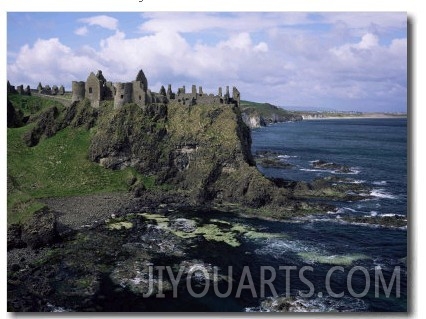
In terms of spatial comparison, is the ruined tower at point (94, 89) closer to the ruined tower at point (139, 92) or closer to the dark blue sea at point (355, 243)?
the ruined tower at point (139, 92)

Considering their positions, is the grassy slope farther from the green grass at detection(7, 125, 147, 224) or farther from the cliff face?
the cliff face

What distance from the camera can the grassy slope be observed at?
2539 inches

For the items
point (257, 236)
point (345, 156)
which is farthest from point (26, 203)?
point (345, 156)

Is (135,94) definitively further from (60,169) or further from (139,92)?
(60,169)

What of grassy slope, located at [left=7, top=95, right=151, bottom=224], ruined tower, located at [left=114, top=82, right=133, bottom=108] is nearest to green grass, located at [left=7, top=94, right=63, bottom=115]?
grassy slope, located at [left=7, top=95, right=151, bottom=224]

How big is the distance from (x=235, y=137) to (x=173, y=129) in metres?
11.2

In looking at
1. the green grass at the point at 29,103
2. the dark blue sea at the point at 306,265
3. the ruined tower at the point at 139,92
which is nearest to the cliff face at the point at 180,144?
the ruined tower at the point at 139,92

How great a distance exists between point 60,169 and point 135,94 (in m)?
18.0

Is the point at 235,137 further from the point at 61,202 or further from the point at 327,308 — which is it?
the point at 327,308

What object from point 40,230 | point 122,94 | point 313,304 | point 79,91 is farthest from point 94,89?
point 313,304

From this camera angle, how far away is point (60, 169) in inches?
2694

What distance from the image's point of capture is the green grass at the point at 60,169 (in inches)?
2542

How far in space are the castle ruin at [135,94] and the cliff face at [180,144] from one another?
183cm
